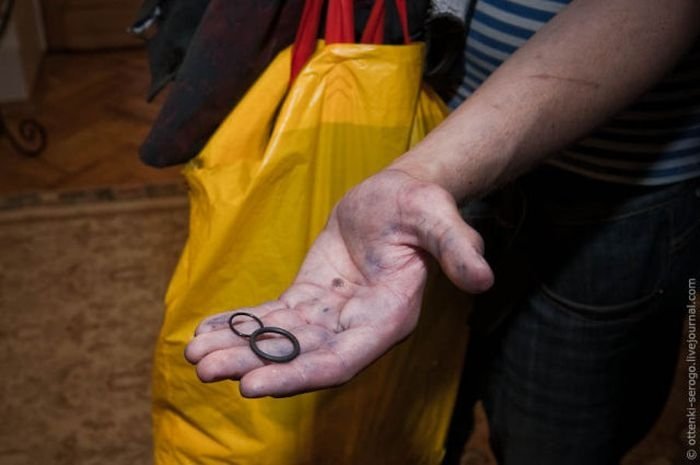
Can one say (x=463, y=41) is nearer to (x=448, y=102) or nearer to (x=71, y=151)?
(x=448, y=102)

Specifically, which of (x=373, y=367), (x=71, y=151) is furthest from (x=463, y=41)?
(x=71, y=151)

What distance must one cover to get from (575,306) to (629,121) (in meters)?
0.18

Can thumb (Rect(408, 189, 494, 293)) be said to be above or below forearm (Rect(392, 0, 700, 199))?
below

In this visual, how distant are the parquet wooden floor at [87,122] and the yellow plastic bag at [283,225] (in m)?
1.56

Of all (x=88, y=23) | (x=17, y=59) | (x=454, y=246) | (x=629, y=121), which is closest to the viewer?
(x=454, y=246)

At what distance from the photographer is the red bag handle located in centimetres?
78

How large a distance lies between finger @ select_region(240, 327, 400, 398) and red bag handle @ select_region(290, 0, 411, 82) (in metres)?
0.31

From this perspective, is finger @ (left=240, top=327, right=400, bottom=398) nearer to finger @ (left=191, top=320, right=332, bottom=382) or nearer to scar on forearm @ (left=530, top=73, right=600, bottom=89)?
finger @ (left=191, top=320, right=332, bottom=382)

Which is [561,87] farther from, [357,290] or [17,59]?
[17,59]

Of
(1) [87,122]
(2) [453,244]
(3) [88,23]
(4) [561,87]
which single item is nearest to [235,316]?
(2) [453,244]

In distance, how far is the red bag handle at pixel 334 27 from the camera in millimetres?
784

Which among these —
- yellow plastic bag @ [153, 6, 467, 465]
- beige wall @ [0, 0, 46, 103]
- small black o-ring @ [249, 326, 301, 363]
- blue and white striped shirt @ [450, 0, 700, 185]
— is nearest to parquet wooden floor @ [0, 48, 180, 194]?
beige wall @ [0, 0, 46, 103]

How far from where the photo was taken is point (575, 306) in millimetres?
804

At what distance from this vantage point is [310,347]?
582 mm
